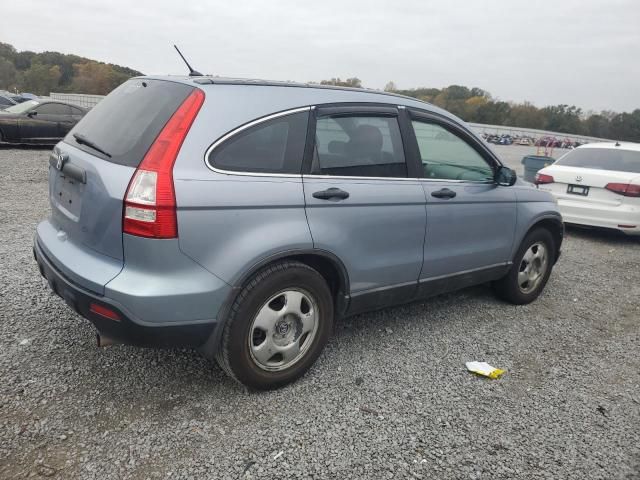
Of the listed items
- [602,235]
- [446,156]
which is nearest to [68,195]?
[446,156]

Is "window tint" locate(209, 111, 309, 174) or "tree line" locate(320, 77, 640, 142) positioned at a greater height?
"tree line" locate(320, 77, 640, 142)

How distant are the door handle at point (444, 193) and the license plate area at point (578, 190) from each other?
509 cm

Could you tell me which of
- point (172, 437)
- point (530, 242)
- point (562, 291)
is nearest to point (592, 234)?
point (562, 291)

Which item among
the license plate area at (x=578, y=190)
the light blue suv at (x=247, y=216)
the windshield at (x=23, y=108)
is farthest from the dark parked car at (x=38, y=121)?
the license plate area at (x=578, y=190)

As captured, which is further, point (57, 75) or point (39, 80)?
point (57, 75)

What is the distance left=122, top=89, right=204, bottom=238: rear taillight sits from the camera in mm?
2387

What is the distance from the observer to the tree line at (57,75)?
5962cm

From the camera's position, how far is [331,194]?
2990mm

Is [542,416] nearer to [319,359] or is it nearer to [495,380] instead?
[495,380]

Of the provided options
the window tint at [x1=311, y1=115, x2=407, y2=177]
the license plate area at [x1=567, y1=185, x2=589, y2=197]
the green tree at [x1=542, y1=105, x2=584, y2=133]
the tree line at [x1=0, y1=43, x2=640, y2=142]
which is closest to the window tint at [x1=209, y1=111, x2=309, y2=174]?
the window tint at [x1=311, y1=115, x2=407, y2=177]

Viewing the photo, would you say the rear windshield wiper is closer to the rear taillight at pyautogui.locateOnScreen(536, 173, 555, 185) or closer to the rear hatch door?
the rear hatch door

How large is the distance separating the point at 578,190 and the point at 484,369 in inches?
216

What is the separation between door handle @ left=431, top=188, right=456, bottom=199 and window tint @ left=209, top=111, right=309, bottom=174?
1181 mm

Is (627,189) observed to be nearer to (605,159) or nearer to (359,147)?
(605,159)
